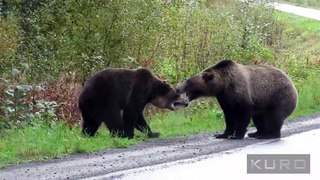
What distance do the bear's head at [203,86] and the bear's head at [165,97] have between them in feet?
0.80

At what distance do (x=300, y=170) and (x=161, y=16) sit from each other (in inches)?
352

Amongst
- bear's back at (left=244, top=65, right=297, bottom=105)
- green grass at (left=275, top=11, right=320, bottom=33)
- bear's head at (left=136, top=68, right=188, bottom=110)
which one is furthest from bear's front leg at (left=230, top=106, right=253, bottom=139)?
green grass at (left=275, top=11, right=320, bottom=33)

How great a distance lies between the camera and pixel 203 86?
559 inches

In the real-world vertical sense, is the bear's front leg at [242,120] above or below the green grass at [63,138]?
above

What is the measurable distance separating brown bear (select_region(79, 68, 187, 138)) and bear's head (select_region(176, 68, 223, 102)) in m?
0.69

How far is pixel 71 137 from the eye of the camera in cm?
1287

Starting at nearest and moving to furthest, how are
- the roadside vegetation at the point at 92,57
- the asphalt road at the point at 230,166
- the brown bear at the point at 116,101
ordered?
the asphalt road at the point at 230,166 → the brown bear at the point at 116,101 → the roadside vegetation at the point at 92,57

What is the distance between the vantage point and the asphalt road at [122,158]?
9.62 meters

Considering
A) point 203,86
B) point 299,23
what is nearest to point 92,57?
point 203,86

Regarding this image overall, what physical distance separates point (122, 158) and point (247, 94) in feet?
11.3

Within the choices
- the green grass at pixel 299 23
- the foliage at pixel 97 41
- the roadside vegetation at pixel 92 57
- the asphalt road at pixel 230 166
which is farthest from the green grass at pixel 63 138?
the green grass at pixel 299 23

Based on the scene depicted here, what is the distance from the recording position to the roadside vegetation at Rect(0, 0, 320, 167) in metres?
13.6

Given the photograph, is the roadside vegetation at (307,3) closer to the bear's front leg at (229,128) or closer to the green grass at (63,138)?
the green grass at (63,138)

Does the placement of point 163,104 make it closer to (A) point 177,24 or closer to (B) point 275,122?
(B) point 275,122
